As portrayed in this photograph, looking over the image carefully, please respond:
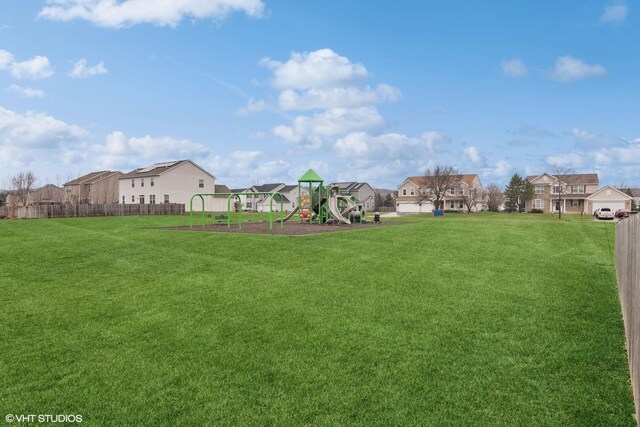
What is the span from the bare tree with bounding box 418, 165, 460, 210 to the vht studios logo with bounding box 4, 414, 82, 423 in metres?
69.3

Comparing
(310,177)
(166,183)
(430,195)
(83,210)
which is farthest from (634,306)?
(430,195)

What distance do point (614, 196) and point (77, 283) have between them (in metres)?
73.9

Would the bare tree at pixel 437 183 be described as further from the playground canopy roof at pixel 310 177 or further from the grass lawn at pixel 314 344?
the grass lawn at pixel 314 344

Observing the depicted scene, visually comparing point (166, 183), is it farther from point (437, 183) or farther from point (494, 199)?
point (494, 199)

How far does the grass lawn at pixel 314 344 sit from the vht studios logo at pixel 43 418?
0.09 meters

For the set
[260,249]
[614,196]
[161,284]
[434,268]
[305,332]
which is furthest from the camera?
[614,196]

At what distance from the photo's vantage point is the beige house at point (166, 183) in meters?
61.1

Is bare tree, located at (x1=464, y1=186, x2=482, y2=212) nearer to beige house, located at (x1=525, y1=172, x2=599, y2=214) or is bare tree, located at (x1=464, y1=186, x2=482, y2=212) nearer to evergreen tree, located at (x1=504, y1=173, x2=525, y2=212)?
evergreen tree, located at (x1=504, y1=173, x2=525, y2=212)

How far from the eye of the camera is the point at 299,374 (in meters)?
4.89

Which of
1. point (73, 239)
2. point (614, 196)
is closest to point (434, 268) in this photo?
point (73, 239)

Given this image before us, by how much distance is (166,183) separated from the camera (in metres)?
61.2

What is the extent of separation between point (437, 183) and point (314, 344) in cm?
7020

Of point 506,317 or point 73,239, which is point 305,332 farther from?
point 73,239

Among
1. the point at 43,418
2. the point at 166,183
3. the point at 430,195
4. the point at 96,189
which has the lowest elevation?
the point at 43,418
